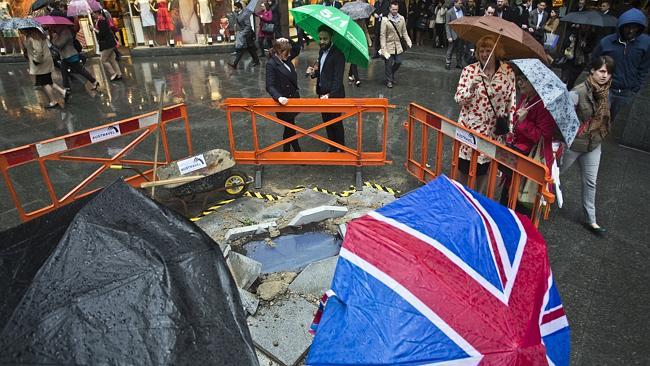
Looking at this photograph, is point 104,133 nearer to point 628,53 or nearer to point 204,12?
point 628,53

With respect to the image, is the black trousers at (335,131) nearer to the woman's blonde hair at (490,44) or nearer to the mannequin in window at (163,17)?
the woman's blonde hair at (490,44)

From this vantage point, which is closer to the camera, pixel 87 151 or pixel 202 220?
pixel 202 220

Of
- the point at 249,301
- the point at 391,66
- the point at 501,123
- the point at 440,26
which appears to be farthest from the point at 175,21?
the point at 249,301

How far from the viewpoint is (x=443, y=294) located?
6.26ft

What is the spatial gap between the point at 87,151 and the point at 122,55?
32.6 feet

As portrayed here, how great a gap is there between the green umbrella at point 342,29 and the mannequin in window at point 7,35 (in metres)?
13.4

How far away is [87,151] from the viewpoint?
7516 millimetres

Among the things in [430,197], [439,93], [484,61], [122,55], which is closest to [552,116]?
[484,61]

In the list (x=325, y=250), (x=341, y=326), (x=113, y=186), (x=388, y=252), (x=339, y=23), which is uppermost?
(x=339, y=23)

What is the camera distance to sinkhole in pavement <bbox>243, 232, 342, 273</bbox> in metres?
4.45

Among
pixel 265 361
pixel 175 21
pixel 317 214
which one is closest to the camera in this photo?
pixel 265 361

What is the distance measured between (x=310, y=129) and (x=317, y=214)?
161cm

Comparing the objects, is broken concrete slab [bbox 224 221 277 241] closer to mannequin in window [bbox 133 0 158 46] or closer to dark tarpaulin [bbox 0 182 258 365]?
dark tarpaulin [bbox 0 182 258 365]

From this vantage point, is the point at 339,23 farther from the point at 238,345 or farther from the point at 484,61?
the point at 238,345
